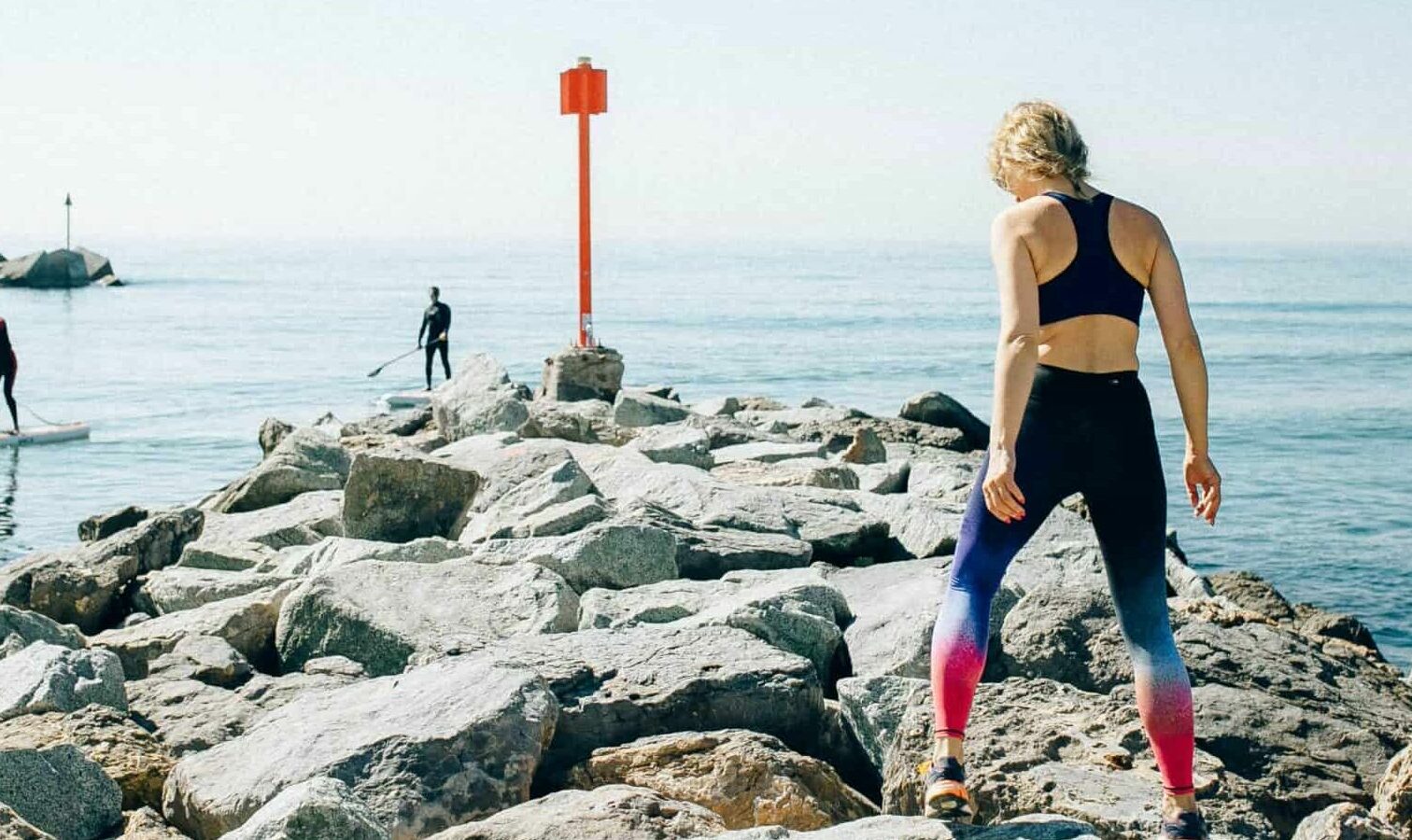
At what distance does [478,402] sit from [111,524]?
2837 millimetres

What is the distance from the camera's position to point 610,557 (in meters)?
6.50

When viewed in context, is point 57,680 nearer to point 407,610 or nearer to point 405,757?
point 407,610

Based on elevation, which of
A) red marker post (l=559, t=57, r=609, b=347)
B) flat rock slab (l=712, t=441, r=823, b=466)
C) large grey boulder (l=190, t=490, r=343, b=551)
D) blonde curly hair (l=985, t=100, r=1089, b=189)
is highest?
red marker post (l=559, t=57, r=609, b=347)

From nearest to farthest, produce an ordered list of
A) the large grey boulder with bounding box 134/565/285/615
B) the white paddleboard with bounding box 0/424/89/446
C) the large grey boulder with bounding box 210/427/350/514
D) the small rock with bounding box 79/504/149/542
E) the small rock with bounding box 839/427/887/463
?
1. the large grey boulder with bounding box 134/565/285/615
2. the large grey boulder with bounding box 210/427/350/514
3. the small rock with bounding box 79/504/149/542
4. the small rock with bounding box 839/427/887/463
5. the white paddleboard with bounding box 0/424/89/446

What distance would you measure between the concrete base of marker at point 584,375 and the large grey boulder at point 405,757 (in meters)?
10.3

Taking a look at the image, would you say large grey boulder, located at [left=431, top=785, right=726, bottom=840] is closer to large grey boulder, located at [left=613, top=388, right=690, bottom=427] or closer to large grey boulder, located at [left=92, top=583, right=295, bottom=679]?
large grey boulder, located at [left=92, top=583, right=295, bottom=679]

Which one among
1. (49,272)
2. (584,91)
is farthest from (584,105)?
(49,272)

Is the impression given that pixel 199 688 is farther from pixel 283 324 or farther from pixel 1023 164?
pixel 283 324

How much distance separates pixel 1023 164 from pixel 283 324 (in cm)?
4934

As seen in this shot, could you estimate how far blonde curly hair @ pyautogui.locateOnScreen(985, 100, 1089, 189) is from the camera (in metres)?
3.63

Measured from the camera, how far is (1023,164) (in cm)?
367

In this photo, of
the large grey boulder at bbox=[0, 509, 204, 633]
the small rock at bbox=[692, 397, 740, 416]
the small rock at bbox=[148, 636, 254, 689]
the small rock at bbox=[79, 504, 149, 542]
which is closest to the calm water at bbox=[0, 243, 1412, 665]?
the small rock at bbox=[79, 504, 149, 542]

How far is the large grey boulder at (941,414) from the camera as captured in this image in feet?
45.8

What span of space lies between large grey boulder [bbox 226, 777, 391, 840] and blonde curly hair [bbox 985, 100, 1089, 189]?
2132mm
